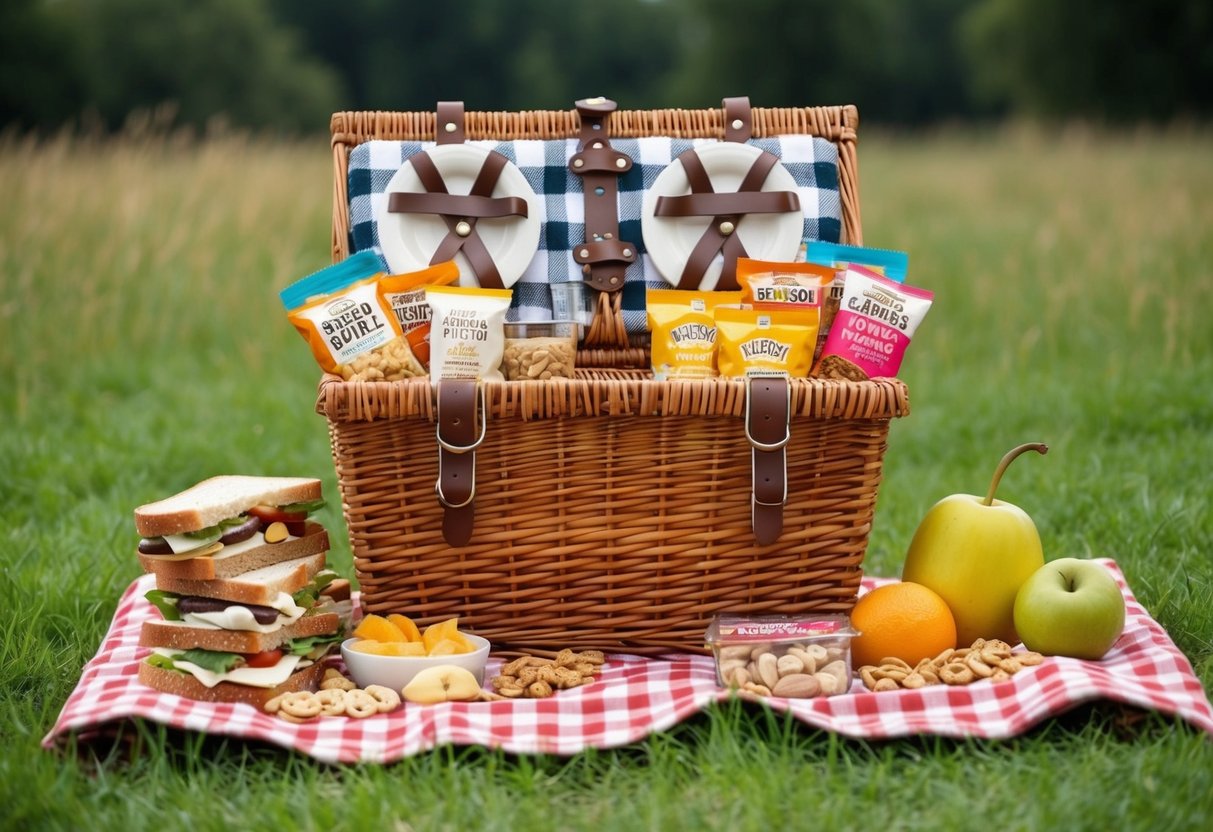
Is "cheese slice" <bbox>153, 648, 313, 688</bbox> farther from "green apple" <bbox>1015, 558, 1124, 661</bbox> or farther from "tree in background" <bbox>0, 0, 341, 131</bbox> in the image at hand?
"tree in background" <bbox>0, 0, 341, 131</bbox>

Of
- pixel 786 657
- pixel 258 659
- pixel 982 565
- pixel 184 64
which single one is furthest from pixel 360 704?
pixel 184 64

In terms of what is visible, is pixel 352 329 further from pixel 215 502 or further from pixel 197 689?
pixel 197 689

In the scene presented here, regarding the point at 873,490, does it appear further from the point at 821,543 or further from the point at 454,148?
the point at 454,148

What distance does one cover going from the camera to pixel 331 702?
212cm

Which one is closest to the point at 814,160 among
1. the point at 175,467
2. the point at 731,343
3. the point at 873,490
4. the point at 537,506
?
the point at 731,343

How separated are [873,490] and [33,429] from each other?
323cm

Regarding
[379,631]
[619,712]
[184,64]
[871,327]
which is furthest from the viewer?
[184,64]

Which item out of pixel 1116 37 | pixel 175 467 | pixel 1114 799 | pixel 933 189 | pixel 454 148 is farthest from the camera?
pixel 1116 37

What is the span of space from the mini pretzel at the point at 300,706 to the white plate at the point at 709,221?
4.48 ft

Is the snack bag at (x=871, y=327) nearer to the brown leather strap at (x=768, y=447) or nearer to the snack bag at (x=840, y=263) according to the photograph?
the snack bag at (x=840, y=263)

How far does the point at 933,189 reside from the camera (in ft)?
33.3

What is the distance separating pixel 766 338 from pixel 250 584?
1.11m

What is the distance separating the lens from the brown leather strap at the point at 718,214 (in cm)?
296

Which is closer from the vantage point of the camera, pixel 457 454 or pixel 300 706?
pixel 300 706
